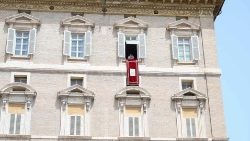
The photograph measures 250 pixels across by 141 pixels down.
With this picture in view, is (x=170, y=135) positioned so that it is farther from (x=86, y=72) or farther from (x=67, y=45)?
(x=67, y=45)

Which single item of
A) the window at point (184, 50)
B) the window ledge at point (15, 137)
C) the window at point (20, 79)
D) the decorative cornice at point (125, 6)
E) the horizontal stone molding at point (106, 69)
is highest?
the decorative cornice at point (125, 6)

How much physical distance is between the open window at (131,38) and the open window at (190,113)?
4102 millimetres

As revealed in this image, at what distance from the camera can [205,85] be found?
37.8m

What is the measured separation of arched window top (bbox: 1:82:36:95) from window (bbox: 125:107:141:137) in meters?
6.43

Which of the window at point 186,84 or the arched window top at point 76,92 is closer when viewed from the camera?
the arched window top at point 76,92

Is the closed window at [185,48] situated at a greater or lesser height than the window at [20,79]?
greater

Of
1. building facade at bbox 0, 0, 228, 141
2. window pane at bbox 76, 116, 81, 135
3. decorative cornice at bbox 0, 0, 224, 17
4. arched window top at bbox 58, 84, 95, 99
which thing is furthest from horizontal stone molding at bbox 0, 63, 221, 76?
decorative cornice at bbox 0, 0, 224, 17

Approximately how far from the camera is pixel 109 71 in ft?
123

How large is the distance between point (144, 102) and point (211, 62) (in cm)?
592

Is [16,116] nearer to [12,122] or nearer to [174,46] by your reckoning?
[12,122]

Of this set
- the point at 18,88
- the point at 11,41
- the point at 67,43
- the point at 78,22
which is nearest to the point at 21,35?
the point at 11,41

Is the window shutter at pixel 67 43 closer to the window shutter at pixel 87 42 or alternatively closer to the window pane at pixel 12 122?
the window shutter at pixel 87 42

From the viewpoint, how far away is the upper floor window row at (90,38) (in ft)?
124

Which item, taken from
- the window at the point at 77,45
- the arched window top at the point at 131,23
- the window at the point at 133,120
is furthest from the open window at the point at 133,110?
the arched window top at the point at 131,23
